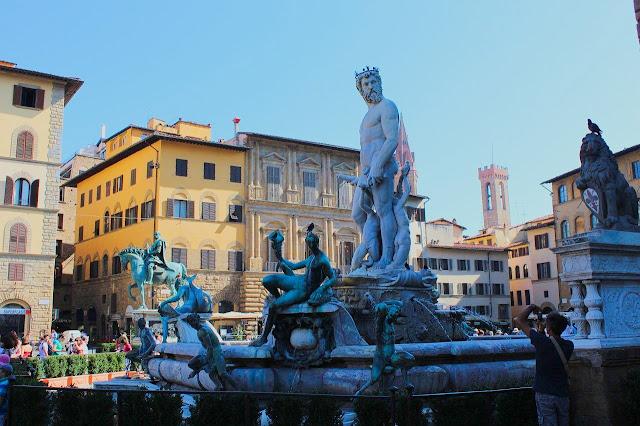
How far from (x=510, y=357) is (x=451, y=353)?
1452mm

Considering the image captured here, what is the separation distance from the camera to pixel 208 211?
158ft

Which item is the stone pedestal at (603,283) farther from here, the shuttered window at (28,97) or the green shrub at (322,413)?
the shuttered window at (28,97)

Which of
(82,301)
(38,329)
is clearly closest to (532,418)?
(38,329)

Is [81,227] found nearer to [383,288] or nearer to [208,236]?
[208,236]

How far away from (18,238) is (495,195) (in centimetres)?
10711

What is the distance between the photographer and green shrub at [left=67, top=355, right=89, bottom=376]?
1781cm

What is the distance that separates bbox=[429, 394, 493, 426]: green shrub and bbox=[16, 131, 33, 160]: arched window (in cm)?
3959

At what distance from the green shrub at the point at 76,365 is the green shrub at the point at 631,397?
15.3 m

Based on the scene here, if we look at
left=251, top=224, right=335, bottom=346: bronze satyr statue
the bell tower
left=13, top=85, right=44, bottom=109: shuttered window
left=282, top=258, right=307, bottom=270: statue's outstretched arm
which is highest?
the bell tower

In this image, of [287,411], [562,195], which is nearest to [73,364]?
[287,411]

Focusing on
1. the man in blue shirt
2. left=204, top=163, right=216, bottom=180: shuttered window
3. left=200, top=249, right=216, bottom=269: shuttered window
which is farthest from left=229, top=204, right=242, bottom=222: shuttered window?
the man in blue shirt

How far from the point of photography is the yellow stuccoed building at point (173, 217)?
46.5m

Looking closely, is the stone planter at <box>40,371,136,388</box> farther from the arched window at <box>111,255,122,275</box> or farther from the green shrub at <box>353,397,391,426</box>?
the arched window at <box>111,255,122,275</box>

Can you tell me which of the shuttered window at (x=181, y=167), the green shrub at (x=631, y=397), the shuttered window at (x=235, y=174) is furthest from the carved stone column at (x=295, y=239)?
the green shrub at (x=631, y=397)
